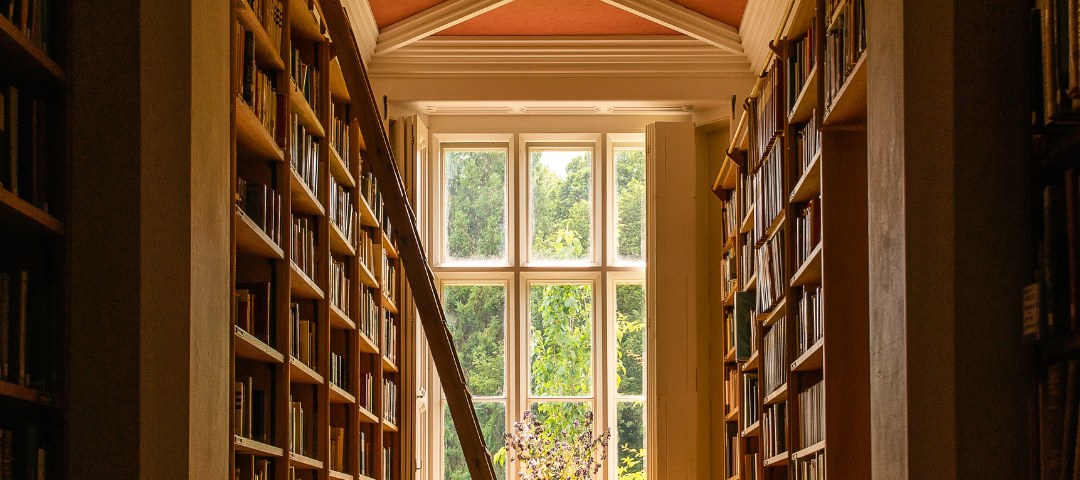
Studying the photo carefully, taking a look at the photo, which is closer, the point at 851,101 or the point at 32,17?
the point at 32,17

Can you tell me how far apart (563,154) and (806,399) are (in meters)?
4.50

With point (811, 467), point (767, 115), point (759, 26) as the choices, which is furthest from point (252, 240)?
point (759, 26)

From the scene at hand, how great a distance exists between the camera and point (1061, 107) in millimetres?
1898

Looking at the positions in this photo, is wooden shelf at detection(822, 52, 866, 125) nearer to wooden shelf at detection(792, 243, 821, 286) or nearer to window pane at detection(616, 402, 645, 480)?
wooden shelf at detection(792, 243, 821, 286)

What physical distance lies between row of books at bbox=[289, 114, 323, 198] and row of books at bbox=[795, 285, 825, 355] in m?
1.95

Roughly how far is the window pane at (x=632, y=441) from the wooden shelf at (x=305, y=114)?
4230 mm

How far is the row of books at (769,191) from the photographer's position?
13.9ft

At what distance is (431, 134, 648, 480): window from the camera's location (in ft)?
25.2

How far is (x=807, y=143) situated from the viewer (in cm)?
375

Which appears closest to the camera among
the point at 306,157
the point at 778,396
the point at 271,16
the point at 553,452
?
the point at 271,16

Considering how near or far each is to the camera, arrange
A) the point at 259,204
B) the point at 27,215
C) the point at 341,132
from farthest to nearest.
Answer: the point at 341,132
the point at 259,204
the point at 27,215

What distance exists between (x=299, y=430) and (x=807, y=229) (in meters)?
2.08

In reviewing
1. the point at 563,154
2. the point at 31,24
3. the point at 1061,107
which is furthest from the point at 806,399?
the point at 563,154

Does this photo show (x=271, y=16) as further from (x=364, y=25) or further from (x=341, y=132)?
(x=364, y=25)
